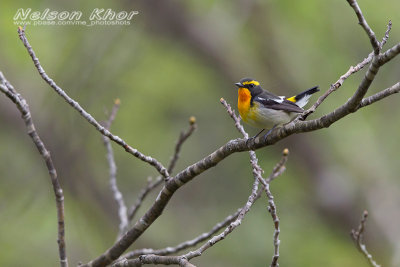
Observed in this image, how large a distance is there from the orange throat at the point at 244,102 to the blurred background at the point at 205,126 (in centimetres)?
323

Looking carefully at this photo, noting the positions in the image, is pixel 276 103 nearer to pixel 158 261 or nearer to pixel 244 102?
pixel 244 102

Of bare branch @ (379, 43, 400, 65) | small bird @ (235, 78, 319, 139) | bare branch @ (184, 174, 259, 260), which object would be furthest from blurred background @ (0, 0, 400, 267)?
bare branch @ (379, 43, 400, 65)

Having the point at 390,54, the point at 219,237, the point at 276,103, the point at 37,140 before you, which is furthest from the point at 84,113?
the point at 276,103

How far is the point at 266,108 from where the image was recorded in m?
4.69

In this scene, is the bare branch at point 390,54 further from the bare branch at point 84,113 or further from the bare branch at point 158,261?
the bare branch at point 84,113

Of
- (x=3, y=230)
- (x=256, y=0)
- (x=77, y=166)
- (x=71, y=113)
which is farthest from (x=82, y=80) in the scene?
(x=256, y=0)

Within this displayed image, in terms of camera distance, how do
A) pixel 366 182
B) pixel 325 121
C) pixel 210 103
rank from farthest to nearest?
pixel 210 103 → pixel 366 182 → pixel 325 121

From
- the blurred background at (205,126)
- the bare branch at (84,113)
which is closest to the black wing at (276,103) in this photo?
the bare branch at (84,113)

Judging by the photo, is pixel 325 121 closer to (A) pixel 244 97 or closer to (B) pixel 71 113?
(A) pixel 244 97

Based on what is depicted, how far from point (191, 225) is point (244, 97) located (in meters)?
5.01

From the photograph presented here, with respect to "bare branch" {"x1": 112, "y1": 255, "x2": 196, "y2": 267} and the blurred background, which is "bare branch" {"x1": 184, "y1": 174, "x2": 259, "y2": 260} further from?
the blurred background

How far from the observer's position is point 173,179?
3.24m

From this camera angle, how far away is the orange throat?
16.1 feet

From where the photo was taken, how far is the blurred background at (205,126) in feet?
26.0
